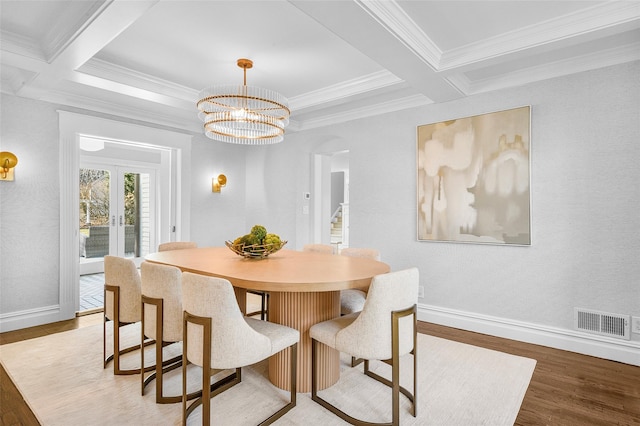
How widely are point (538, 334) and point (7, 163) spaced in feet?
16.8

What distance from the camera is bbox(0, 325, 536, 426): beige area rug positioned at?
75.4 inches

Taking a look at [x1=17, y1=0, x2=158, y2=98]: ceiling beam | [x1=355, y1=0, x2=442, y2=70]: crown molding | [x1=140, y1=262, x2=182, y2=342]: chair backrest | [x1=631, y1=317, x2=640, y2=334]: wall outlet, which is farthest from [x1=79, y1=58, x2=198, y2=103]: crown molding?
[x1=631, y1=317, x2=640, y2=334]: wall outlet

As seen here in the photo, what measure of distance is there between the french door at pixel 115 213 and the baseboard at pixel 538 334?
562 cm

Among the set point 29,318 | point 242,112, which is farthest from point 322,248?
point 29,318

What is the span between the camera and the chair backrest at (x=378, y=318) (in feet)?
5.65

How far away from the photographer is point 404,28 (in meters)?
2.30

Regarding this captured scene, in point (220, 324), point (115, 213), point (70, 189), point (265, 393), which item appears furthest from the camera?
point (115, 213)

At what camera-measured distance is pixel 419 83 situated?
9.95ft

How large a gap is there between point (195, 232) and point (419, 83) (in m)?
3.58

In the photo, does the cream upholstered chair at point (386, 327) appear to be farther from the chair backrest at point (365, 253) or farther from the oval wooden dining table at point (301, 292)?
the chair backrest at point (365, 253)

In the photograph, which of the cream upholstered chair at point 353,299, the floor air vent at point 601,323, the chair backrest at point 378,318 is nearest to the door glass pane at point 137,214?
the cream upholstered chair at point 353,299

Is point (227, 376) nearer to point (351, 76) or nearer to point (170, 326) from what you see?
point (170, 326)

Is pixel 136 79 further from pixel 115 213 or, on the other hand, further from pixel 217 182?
pixel 115 213

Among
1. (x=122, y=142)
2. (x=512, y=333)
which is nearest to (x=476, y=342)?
(x=512, y=333)
